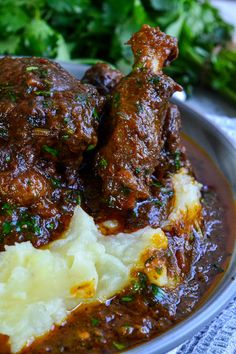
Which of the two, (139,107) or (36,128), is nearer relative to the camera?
(36,128)

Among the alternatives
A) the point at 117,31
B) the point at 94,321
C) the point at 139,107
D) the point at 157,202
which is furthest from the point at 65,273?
the point at 117,31

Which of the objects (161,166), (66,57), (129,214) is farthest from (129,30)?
(129,214)

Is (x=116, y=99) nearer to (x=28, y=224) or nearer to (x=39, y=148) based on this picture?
(x=39, y=148)

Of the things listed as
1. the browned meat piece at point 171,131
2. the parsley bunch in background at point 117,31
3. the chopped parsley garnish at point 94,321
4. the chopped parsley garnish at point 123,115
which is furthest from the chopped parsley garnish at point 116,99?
the parsley bunch in background at point 117,31

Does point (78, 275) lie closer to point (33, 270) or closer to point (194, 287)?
point (33, 270)

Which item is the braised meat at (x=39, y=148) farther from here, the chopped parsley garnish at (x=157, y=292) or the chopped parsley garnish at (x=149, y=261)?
the chopped parsley garnish at (x=157, y=292)

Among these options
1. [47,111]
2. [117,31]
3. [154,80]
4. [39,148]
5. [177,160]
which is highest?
[154,80]

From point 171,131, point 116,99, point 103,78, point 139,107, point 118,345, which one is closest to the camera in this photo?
Answer: point 118,345
